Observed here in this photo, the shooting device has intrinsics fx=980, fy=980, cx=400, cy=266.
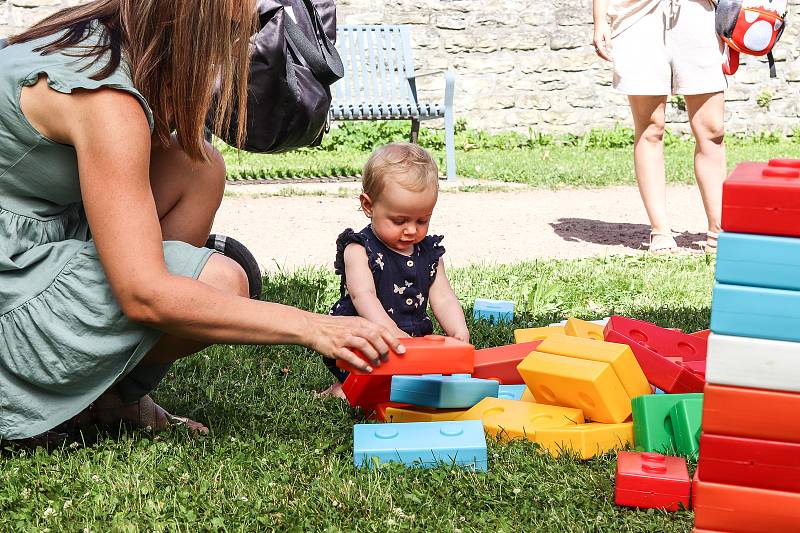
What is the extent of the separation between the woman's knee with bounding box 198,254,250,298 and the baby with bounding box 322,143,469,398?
54cm

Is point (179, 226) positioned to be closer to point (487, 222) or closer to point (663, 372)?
point (663, 372)

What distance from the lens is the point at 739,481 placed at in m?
1.62

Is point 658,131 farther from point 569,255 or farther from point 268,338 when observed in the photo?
point 268,338

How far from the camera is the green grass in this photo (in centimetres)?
199

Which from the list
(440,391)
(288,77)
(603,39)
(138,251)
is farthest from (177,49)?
(603,39)

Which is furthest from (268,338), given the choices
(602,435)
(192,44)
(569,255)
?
(569,255)

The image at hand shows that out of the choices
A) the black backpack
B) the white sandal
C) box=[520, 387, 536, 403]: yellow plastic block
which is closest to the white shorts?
the white sandal

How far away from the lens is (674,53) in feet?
17.3

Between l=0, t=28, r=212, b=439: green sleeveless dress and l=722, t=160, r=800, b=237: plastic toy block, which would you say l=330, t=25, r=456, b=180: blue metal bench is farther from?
l=722, t=160, r=800, b=237: plastic toy block

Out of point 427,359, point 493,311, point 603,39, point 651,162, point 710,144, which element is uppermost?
point 603,39

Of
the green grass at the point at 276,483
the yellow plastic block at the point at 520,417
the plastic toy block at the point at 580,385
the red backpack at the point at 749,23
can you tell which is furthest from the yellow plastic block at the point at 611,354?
the red backpack at the point at 749,23

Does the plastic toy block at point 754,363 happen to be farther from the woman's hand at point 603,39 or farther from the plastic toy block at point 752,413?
the woman's hand at point 603,39

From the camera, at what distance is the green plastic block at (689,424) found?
229 cm

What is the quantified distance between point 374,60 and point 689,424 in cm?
802
